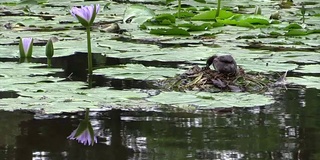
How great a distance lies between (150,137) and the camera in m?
2.00

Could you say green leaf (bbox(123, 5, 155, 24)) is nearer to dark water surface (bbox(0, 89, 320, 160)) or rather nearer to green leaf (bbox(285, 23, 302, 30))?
green leaf (bbox(285, 23, 302, 30))

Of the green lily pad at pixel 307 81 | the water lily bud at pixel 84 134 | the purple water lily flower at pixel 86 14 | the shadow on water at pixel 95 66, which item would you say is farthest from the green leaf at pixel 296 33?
the water lily bud at pixel 84 134

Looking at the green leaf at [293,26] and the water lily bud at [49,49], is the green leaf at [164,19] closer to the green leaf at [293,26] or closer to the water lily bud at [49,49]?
the green leaf at [293,26]

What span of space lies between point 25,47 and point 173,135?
5.38 ft

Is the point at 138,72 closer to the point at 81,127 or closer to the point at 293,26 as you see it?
the point at 81,127

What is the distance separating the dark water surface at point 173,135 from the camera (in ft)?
5.98

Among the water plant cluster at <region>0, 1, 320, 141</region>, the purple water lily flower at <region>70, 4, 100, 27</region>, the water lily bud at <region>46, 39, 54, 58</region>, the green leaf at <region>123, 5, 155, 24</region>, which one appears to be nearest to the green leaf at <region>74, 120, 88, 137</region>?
the water plant cluster at <region>0, 1, 320, 141</region>

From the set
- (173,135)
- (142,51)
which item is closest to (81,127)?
(173,135)

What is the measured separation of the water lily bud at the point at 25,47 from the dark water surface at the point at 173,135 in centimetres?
123

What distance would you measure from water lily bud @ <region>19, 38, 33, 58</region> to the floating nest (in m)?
0.88

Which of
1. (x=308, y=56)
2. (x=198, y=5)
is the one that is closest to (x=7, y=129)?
(x=308, y=56)

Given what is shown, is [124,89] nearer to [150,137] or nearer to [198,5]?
[150,137]

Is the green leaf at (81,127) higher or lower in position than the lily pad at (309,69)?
higher

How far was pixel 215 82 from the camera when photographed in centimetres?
276
